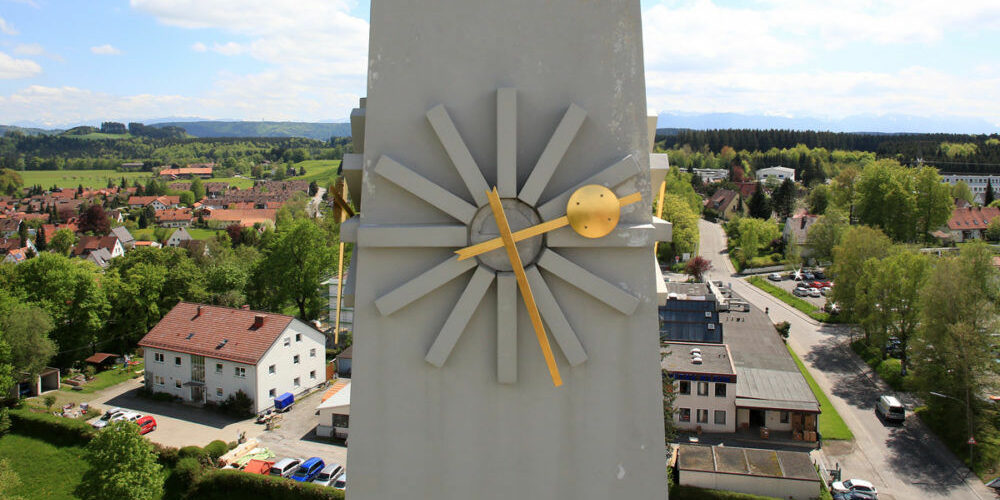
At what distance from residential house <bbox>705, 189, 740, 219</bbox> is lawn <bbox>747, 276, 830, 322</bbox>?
1601 inches

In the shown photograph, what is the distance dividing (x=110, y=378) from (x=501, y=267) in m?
46.9

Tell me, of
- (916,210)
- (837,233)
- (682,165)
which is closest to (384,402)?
(837,233)

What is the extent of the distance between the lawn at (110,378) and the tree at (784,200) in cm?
8894

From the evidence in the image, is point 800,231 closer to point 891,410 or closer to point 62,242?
point 891,410

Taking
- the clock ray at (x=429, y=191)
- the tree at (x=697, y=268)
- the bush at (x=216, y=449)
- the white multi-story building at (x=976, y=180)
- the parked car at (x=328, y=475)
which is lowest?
the parked car at (x=328, y=475)

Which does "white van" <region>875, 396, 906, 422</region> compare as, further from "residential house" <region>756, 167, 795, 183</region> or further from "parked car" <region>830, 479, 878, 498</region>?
"residential house" <region>756, 167, 795, 183</region>

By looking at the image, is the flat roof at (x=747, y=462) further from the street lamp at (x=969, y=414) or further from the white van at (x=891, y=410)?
the white van at (x=891, y=410)

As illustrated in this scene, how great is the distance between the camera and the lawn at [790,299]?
2179 inches

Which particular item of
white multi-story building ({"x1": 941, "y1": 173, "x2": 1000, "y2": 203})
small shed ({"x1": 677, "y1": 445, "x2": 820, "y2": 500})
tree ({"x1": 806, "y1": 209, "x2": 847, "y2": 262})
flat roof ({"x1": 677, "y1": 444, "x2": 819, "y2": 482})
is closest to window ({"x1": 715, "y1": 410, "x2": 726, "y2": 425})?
flat roof ({"x1": 677, "y1": 444, "x2": 819, "y2": 482})

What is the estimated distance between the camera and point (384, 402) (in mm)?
5609

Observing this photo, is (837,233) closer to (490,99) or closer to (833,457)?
(833,457)

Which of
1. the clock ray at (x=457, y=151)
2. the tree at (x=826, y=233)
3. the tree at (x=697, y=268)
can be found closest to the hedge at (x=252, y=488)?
the clock ray at (x=457, y=151)

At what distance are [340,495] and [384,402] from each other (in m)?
21.5

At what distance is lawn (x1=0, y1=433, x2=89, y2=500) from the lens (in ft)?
93.0
